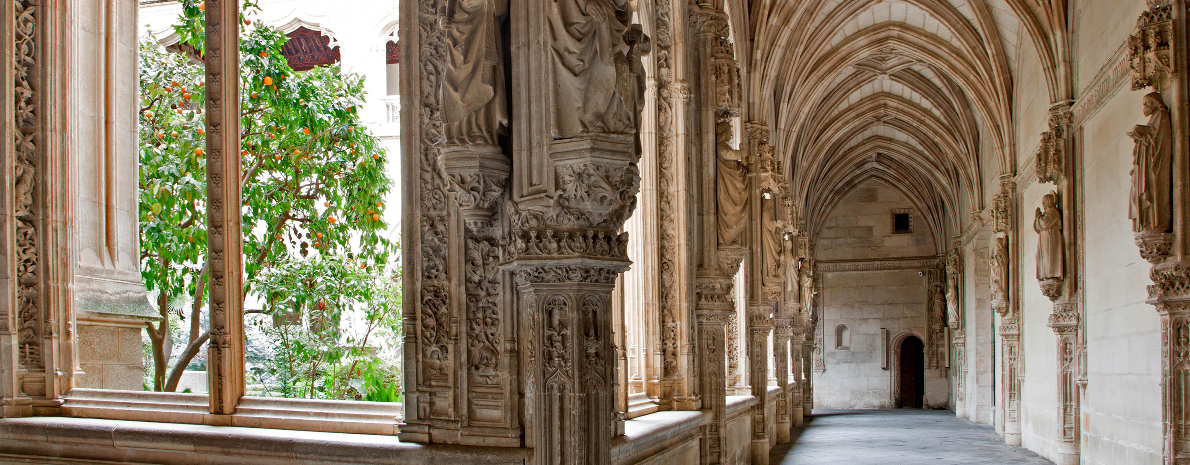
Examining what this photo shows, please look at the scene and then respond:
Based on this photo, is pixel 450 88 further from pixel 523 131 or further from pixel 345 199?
pixel 345 199

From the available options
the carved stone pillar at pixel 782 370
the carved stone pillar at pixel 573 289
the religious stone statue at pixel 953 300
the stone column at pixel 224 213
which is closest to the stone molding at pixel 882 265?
the religious stone statue at pixel 953 300

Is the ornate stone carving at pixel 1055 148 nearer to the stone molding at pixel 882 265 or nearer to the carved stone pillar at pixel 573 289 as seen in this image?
the carved stone pillar at pixel 573 289

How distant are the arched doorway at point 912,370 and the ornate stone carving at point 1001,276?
629 inches

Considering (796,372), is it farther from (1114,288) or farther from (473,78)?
(473,78)

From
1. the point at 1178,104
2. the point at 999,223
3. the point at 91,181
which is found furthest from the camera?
the point at 999,223

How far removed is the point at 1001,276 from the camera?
55.2 ft

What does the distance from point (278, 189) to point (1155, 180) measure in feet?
22.7

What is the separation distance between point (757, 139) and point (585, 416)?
9679mm

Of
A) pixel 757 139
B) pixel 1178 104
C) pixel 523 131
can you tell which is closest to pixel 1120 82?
pixel 1178 104

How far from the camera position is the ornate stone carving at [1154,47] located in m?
8.10

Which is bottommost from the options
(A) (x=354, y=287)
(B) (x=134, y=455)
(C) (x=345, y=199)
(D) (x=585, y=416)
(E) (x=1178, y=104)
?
(B) (x=134, y=455)

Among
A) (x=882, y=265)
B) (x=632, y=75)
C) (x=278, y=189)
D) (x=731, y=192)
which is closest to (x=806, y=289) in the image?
(x=882, y=265)

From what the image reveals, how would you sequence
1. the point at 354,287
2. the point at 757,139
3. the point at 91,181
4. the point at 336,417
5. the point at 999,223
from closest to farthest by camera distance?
the point at 336,417 < the point at 91,181 < the point at 354,287 < the point at 757,139 < the point at 999,223

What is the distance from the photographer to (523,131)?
4.19 meters
